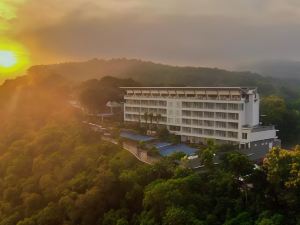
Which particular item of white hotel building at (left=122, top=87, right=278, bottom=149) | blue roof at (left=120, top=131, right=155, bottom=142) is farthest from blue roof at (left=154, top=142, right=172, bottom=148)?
white hotel building at (left=122, top=87, right=278, bottom=149)

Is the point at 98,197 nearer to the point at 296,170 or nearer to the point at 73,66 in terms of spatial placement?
the point at 296,170

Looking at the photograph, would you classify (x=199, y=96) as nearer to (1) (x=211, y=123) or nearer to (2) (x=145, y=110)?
(1) (x=211, y=123)

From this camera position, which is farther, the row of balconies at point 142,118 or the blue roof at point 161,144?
the row of balconies at point 142,118

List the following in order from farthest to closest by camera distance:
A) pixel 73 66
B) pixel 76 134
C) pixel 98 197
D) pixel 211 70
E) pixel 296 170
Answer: pixel 73 66, pixel 211 70, pixel 76 134, pixel 98 197, pixel 296 170

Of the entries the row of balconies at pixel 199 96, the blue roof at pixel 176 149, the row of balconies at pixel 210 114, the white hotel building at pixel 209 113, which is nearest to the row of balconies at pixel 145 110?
the white hotel building at pixel 209 113

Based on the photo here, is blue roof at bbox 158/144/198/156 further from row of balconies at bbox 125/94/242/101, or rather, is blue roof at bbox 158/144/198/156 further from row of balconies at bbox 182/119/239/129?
row of balconies at bbox 125/94/242/101

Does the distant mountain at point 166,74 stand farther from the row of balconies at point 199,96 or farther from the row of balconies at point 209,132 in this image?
the row of balconies at point 209,132

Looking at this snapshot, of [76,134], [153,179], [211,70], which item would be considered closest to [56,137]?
[76,134]
